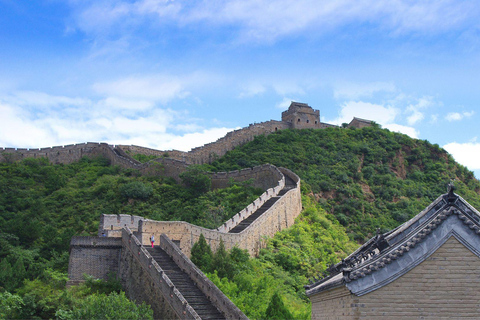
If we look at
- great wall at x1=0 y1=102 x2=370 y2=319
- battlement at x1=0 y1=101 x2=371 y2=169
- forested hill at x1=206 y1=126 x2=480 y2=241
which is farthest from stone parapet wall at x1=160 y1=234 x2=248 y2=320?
battlement at x1=0 y1=101 x2=371 y2=169

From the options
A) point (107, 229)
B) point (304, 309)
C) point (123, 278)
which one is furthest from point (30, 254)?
point (304, 309)

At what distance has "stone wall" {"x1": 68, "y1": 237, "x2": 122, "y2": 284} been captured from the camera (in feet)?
90.8

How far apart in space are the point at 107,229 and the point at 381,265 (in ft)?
75.7

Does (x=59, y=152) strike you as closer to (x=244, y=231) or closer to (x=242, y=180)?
(x=242, y=180)

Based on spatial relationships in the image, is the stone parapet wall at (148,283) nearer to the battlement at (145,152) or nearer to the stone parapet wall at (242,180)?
the stone parapet wall at (242,180)

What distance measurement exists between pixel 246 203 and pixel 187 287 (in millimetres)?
19995

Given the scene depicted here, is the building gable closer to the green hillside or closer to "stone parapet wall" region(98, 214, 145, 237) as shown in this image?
the green hillside

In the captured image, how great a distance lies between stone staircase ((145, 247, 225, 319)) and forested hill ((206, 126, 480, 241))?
2295 cm

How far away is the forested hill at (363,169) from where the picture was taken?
5106 cm

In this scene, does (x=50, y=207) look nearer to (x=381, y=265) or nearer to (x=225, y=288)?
(x=225, y=288)

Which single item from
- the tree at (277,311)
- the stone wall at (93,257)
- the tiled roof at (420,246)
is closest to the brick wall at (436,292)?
the tiled roof at (420,246)

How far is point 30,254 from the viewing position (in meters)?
32.8

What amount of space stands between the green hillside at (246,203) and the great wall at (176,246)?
3.96 ft

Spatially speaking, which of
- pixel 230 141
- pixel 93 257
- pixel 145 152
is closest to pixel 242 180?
pixel 230 141
